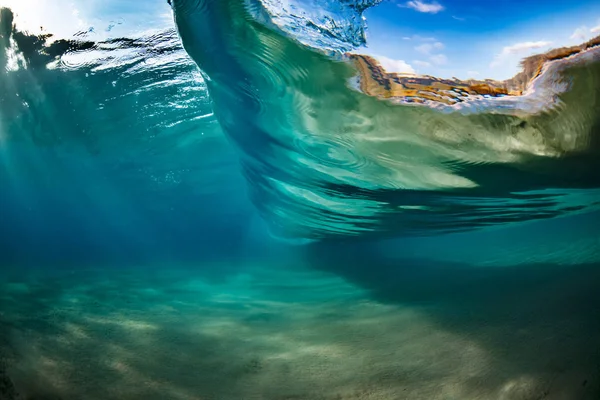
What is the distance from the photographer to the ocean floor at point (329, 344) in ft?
10.0

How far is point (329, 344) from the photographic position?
4.38m

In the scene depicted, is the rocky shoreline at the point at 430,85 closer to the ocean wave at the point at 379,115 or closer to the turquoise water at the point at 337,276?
Answer: the ocean wave at the point at 379,115

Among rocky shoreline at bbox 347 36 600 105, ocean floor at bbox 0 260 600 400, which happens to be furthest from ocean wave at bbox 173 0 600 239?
ocean floor at bbox 0 260 600 400

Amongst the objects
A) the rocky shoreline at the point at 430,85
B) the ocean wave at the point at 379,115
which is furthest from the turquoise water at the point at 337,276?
the rocky shoreline at the point at 430,85

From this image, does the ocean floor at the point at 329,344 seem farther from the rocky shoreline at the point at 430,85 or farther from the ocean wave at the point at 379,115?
the rocky shoreline at the point at 430,85

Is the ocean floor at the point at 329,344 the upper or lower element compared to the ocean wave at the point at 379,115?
lower

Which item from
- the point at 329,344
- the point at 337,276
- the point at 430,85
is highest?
the point at 430,85

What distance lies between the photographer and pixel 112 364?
3855 millimetres

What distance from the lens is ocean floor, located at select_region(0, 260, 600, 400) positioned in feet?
10.0

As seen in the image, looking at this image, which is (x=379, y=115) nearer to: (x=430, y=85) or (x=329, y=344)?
(x=430, y=85)

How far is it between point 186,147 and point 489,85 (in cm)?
1922

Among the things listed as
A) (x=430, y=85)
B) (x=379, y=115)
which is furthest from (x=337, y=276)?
(x=430, y=85)

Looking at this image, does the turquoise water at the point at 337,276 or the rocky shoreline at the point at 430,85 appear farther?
Answer: the turquoise water at the point at 337,276

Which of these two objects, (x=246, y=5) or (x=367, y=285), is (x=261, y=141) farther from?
(x=367, y=285)
